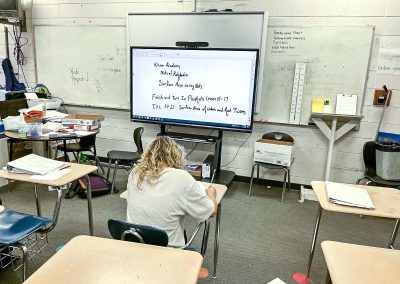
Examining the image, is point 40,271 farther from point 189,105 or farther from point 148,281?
point 189,105

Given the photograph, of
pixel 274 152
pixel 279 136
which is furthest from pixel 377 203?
pixel 279 136

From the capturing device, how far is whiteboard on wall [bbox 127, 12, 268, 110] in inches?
138

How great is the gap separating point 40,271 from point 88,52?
12.3 feet

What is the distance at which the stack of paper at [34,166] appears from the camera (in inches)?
81.0

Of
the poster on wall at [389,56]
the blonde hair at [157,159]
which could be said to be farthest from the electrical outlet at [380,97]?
the blonde hair at [157,159]

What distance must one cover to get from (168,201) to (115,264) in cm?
40

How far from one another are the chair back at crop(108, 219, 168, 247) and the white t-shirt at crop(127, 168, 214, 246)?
0.13 metres

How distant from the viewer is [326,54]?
11.3ft

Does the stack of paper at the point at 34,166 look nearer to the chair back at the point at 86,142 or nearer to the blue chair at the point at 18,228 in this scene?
the blue chair at the point at 18,228

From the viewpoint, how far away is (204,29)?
12.1 ft

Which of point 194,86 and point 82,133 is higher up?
point 194,86

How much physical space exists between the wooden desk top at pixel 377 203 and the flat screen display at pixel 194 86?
64.5 inches

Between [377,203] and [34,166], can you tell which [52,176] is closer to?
[34,166]

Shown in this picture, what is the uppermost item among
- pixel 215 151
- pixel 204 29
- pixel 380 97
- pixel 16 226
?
pixel 204 29
